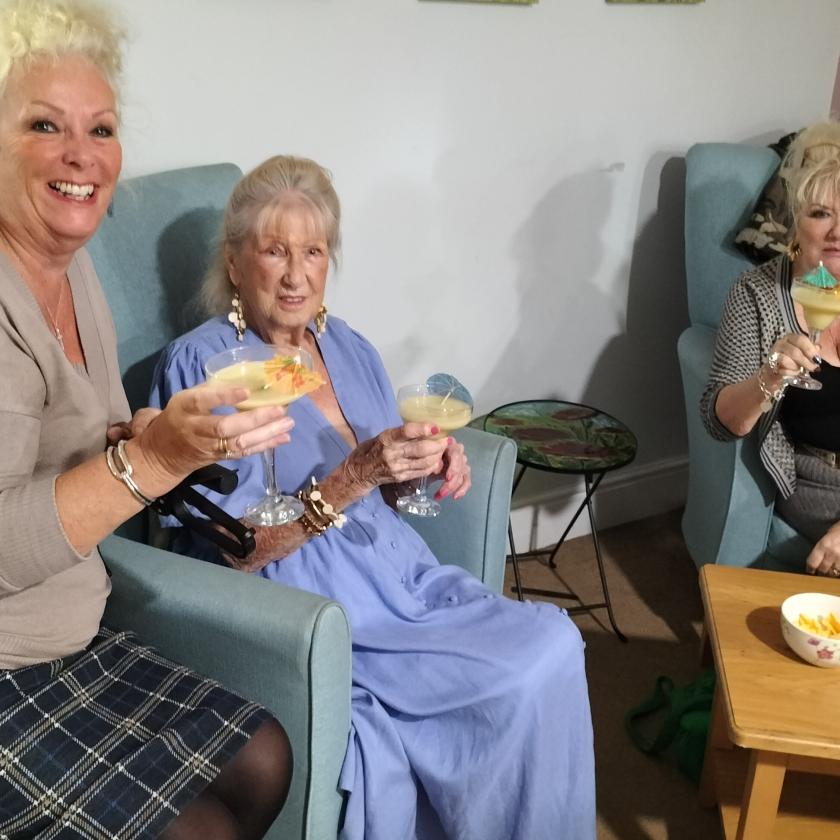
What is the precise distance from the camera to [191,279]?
1.85 m

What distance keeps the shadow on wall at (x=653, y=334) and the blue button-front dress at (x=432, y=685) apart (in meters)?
1.39

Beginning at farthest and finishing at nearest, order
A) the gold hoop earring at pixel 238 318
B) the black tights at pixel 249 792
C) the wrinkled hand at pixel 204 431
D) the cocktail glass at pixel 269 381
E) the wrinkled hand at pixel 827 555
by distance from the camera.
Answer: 1. the wrinkled hand at pixel 827 555
2. the gold hoop earring at pixel 238 318
3. the cocktail glass at pixel 269 381
4. the black tights at pixel 249 792
5. the wrinkled hand at pixel 204 431

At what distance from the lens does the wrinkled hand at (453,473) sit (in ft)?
5.49

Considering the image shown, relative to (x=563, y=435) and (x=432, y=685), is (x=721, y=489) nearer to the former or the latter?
(x=563, y=435)

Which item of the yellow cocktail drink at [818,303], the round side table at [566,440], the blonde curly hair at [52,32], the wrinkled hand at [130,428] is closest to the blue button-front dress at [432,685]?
the wrinkled hand at [130,428]

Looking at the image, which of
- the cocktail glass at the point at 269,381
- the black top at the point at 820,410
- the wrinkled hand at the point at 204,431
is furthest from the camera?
the black top at the point at 820,410

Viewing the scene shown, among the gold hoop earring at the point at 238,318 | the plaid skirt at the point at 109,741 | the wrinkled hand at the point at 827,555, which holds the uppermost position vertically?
the gold hoop earring at the point at 238,318

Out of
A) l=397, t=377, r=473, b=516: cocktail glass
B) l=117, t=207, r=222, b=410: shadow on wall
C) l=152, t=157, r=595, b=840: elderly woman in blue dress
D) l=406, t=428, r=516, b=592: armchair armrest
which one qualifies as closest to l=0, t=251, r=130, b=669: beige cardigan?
l=152, t=157, r=595, b=840: elderly woman in blue dress

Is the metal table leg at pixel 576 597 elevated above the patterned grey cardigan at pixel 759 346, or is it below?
below

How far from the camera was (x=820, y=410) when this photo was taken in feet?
6.50

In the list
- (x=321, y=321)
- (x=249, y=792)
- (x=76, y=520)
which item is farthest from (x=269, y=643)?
(x=321, y=321)

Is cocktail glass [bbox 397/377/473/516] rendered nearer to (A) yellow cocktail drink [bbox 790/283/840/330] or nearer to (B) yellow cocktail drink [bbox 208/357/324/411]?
(B) yellow cocktail drink [bbox 208/357/324/411]

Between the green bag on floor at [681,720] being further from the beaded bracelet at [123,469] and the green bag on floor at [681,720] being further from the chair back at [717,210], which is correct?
the beaded bracelet at [123,469]

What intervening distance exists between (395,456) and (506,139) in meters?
1.26
